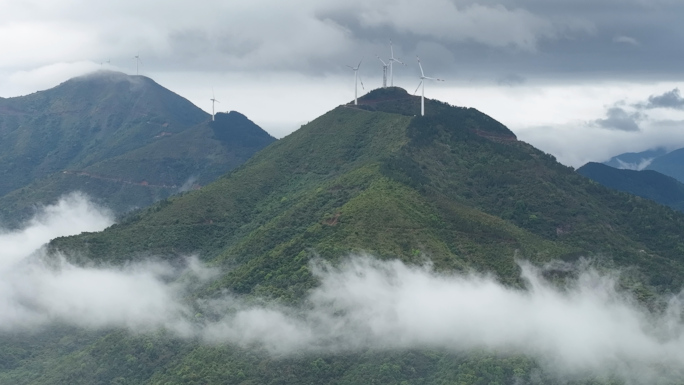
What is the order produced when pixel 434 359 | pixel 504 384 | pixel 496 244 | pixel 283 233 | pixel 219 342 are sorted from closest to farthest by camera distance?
pixel 504 384, pixel 434 359, pixel 219 342, pixel 496 244, pixel 283 233

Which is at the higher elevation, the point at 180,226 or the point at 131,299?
the point at 180,226

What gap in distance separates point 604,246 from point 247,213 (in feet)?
230

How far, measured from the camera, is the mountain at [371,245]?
435 feet

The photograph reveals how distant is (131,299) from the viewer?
175 metres

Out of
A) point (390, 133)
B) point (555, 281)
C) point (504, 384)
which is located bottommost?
point (504, 384)

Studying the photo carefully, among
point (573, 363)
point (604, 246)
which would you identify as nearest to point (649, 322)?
point (573, 363)

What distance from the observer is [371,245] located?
146875 millimetres

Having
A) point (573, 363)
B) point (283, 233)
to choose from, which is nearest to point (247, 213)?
point (283, 233)

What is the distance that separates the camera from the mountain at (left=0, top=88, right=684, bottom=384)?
13250cm

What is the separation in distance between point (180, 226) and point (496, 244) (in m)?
65.6

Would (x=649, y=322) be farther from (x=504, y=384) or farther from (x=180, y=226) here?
(x=180, y=226)

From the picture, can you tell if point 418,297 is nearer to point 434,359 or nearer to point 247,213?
point 434,359

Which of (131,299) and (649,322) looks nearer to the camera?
(649,322)

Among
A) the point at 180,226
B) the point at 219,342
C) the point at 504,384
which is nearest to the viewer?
the point at 504,384
